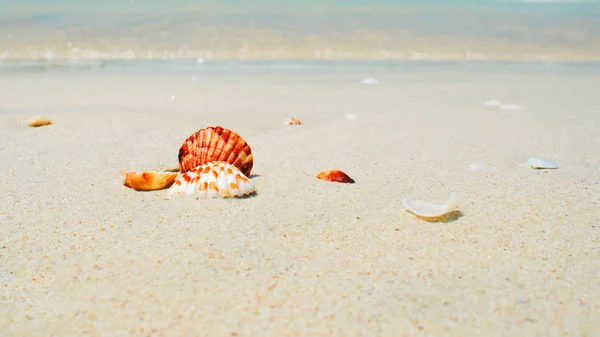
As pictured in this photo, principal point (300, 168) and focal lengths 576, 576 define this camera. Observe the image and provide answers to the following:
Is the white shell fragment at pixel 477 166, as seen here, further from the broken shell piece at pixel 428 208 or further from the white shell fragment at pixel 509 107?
the white shell fragment at pixel 509 107

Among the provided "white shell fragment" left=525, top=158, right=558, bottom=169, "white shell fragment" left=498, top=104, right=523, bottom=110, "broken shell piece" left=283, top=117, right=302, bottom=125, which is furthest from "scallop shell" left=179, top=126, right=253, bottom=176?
"white shell fragment" left=498, top=104, right=523, bottom=110

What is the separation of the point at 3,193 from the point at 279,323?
148cm

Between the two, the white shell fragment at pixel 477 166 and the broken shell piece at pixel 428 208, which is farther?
the white shell fragment at pixel 477 166

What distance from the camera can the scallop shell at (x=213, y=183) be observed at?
2189mm

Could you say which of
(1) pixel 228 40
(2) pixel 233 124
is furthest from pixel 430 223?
(1) pixel 228 40

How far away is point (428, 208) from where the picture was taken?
2.03 metres

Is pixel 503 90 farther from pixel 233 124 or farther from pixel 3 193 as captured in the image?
pixel 3 193

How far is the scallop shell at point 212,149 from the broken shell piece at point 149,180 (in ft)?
0.39

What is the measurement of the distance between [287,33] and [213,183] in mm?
9658

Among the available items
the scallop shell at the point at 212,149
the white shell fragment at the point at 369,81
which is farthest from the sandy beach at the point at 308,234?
the white shell fragment at the point at 369,81

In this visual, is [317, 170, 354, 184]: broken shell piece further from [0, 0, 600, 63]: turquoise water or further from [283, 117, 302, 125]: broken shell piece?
[0, 0, 600, 63]: turquoise water

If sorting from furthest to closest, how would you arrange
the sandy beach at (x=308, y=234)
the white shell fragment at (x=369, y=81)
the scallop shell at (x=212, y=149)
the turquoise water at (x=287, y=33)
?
the turquoise water at (x=287, y=33) < the white shell fragment at (x=369, y=81) < the scallop shell at (x=212, y=149) < the sandy beach at (x=308, y=234)

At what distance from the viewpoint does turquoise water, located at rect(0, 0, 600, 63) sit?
402 inches

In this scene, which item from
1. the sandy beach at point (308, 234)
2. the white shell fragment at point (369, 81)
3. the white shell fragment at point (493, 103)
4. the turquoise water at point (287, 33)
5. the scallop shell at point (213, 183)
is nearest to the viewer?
the sandy beach at point (308, 234)
